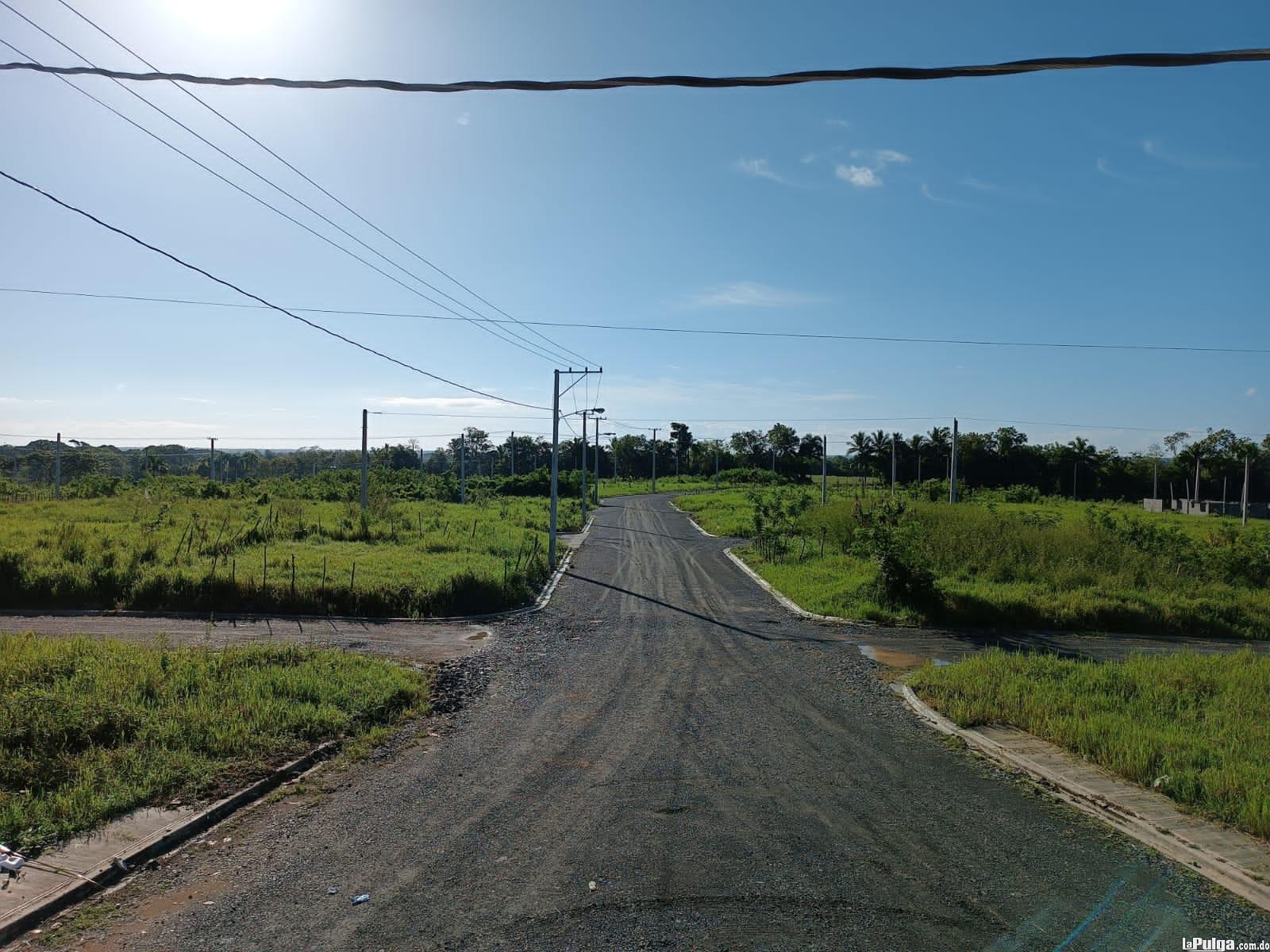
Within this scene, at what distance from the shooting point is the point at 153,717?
8.46 metres

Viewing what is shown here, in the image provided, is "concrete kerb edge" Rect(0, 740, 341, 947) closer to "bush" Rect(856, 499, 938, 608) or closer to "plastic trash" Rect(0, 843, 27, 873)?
"plastic trash" Rect(0, 843, 27, 873)

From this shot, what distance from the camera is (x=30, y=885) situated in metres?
5.28

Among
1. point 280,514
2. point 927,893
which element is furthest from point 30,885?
point 280,514

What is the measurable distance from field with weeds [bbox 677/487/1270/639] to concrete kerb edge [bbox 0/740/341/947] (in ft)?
44.9

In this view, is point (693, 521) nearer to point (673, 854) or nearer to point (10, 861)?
point (673, 854)

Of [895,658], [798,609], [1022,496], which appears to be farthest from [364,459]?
[1022,496]

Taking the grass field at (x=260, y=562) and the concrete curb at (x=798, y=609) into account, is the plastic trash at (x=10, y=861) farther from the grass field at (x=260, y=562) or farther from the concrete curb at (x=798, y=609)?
the concrete curb at (x=798, y=609)

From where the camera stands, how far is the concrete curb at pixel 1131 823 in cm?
545

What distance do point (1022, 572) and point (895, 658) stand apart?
33.8 ft

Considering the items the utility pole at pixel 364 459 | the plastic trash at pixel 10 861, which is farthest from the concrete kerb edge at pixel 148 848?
the utility pole at pixel 364 459

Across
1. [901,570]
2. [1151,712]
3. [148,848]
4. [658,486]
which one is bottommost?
[148,848]

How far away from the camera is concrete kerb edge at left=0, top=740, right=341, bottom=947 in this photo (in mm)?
4949

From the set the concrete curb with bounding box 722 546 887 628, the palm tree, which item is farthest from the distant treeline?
the concrete curb with bounding box 722 546 887 628

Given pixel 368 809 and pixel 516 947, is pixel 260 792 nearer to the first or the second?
pixel 368 809
